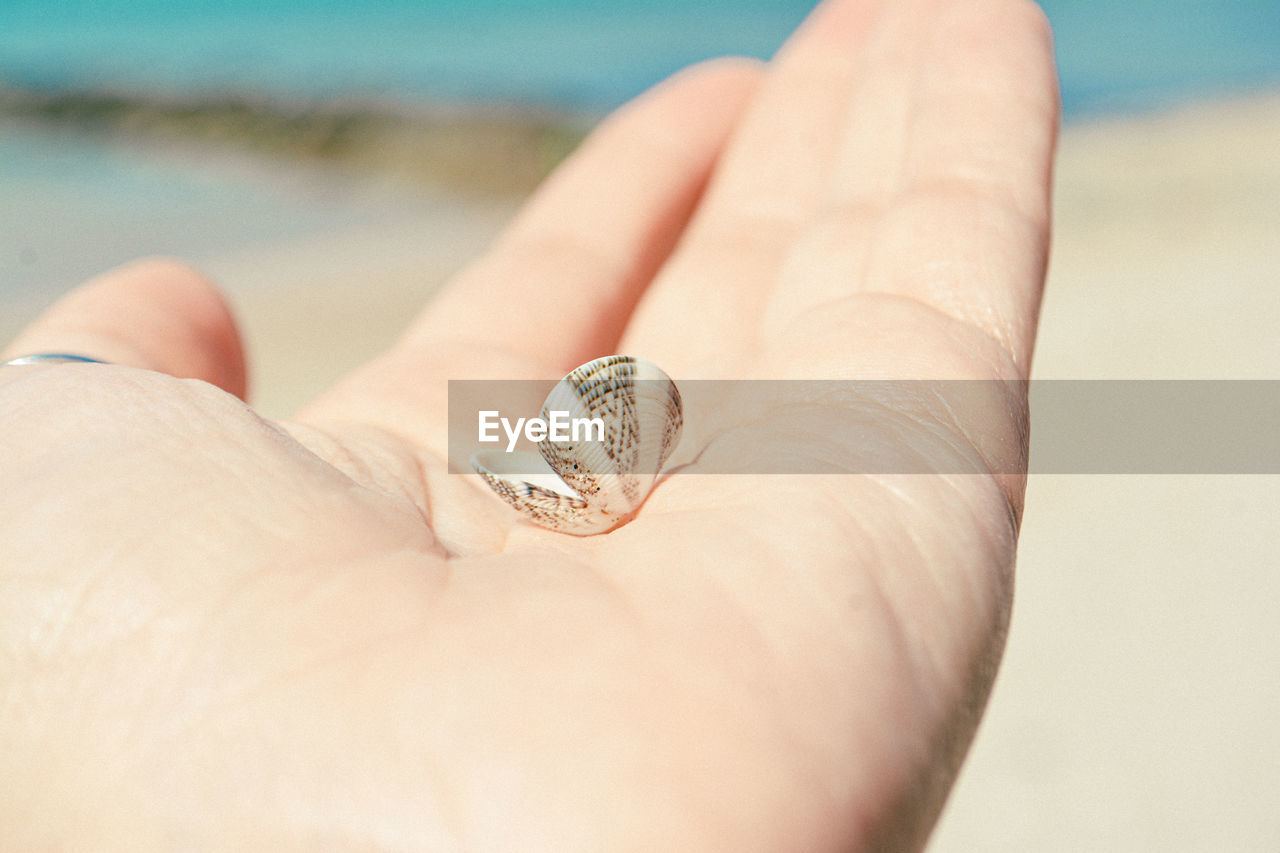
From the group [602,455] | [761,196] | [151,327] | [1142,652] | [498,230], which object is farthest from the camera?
[498,230]

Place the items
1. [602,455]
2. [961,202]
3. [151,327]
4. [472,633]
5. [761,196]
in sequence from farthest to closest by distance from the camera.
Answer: [761,196] < [151,327] < [961,202] < [602,455] < [472,633]

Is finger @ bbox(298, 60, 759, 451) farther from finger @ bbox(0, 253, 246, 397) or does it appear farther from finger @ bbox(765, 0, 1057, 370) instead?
finger @ bbox(765, 0, 1057, 370)

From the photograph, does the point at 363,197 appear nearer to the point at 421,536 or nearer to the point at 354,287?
the point at 354,287

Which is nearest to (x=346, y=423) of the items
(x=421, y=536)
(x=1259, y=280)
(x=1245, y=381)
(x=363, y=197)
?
(x=421, y=536)

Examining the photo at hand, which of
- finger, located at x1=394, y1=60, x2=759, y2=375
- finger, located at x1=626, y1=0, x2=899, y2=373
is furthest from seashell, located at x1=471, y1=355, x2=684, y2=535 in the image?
finger, located at x1=394, y1=60, x2=759, y2=375

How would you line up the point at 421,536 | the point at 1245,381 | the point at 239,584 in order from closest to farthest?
1. the point at 239,584
2. the point at 421,536
3. the point at 1245,381

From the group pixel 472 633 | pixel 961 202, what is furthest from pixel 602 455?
pixel 961 202

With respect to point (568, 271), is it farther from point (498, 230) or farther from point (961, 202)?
point (498, 230)
